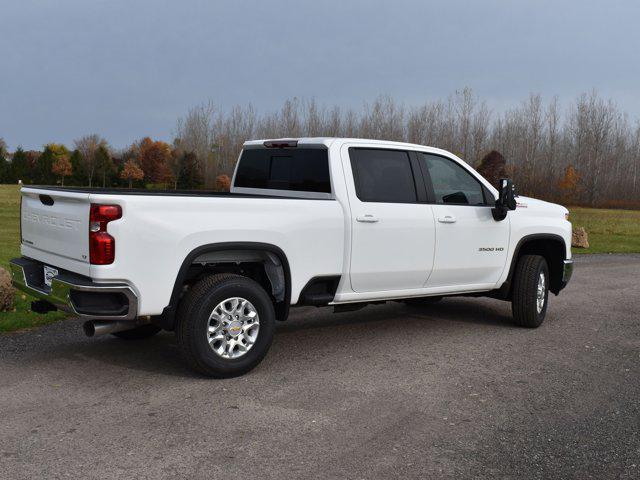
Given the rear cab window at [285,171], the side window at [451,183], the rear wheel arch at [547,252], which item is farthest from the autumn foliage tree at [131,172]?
the side window at [451,183]

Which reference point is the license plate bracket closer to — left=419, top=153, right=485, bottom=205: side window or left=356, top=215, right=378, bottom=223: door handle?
left=356, top=215, right=378, bottom=223: door handle

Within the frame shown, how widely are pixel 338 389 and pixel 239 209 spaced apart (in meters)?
1.64

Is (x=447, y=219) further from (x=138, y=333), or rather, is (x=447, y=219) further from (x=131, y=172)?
(x=131, y=172)

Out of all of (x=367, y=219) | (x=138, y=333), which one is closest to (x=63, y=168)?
(x=138, y=333)

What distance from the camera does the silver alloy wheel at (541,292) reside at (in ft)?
26.7

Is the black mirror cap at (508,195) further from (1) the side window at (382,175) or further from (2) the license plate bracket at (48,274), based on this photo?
(2) the license plate bracket at (48,274)

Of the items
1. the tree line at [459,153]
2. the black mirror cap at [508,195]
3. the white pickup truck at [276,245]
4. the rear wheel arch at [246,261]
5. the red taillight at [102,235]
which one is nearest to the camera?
the red taillight at [102,235]

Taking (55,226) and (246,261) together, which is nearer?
(55,226)

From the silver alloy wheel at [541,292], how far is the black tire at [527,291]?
0.05 m

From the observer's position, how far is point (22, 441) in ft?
14.5

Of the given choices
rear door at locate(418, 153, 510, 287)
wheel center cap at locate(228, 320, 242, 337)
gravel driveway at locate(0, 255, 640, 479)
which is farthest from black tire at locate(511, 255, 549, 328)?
wheel center cap at locate(228, 320, 242, 337)

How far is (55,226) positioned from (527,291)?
511cm

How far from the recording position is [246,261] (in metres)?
6.00

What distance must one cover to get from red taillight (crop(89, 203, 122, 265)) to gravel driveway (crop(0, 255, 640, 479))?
1072mm
